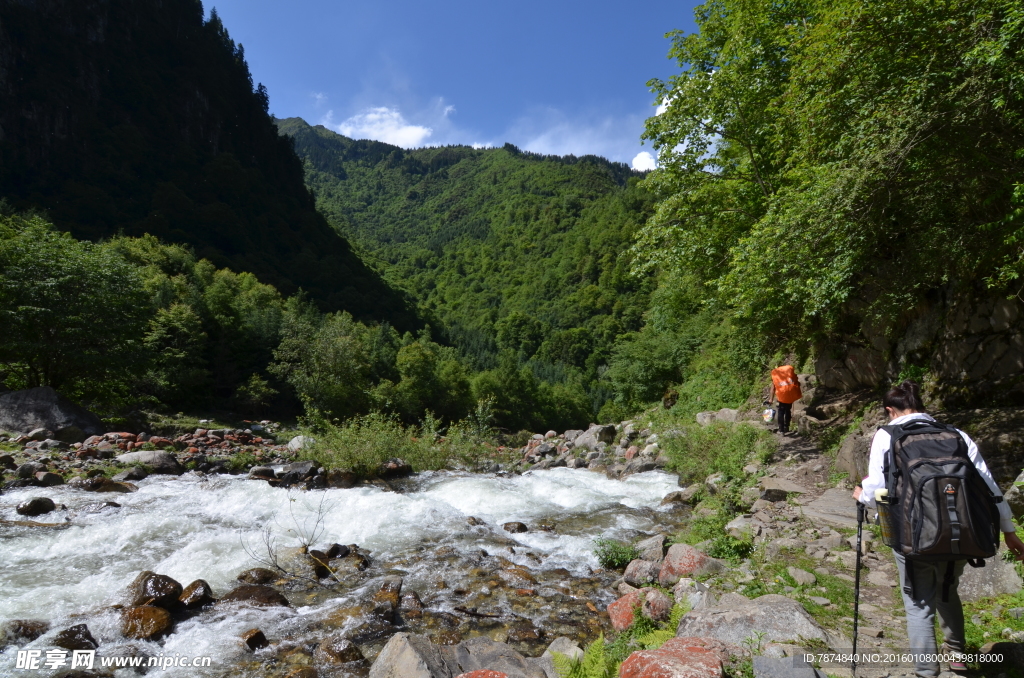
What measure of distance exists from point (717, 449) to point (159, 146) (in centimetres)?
10771

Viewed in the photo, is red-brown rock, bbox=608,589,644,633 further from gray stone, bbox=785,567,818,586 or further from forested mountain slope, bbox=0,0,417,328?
forested mountain slope, bbox=0,0,417,328

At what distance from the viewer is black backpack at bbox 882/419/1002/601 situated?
3.14 meters

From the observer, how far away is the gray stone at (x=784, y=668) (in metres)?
3.35

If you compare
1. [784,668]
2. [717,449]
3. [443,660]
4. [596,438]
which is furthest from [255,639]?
[596,438]

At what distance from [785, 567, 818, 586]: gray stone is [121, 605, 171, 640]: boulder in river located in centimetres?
682

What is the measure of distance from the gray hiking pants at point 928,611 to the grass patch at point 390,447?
1275cm

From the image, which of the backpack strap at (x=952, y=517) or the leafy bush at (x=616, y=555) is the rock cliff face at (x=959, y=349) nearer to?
the leafy bush at (x=616, y=555)

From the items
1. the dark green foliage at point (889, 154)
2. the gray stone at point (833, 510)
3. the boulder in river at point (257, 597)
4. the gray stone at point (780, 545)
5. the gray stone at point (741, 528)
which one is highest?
the dark green foliage at point (889, 154)

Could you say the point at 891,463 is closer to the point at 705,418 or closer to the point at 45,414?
the point at 705,418

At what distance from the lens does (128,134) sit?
8269 centimetres

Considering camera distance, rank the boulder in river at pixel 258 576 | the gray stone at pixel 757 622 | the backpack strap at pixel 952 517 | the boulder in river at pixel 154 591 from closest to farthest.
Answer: the backpack strap at pixel 952 517 → the gray stone at pixel 757 622 → the boulder in river at pixel 154 591 → the boulder in river at pixel 258 576

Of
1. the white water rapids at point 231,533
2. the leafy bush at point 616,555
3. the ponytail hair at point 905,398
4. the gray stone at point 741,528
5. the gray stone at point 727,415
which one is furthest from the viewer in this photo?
the gray stone at point 727,415

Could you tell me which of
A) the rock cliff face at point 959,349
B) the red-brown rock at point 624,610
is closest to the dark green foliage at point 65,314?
the red-brown rock at point 624,610

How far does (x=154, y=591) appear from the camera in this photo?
6.17 m
